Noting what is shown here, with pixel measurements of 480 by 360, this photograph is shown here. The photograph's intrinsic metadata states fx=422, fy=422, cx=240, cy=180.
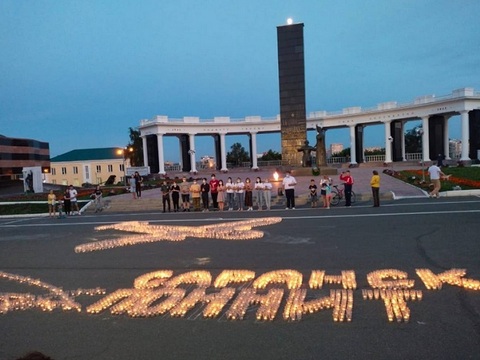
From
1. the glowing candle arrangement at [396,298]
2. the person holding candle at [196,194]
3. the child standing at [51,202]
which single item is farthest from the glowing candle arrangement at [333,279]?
the child standing at [51,202]

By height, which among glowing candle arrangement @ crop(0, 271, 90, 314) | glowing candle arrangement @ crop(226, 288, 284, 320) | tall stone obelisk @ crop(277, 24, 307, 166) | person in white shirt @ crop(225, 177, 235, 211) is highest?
tall stone obelisk @ crop(277, 24, 307, 166)

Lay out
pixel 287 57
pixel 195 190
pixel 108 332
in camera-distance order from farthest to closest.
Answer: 1. pixel 287 57
2. pixel 195 190
3. pixel 108 332

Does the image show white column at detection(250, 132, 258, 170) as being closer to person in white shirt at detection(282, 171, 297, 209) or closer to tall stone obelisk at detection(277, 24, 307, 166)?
tall stone obelisk at detection(277, 24, 307, 166)

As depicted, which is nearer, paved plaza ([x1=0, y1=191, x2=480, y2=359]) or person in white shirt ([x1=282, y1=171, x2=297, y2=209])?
paved plaza ([x1=0, y1=191, x2=480, y2=359])

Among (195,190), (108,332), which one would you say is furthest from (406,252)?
(195,190)

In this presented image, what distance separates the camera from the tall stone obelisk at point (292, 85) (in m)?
38.2

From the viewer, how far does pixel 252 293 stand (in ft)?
20.7

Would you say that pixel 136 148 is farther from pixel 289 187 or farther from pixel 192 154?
pixel 289 187

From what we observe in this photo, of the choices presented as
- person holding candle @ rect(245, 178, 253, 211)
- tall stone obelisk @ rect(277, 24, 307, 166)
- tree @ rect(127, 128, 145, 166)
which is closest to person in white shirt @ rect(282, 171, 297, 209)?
person holding candle @ rect(245, 178, 253, 211)

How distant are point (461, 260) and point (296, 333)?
178 inches

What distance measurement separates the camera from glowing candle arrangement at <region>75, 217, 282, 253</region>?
11.5 m

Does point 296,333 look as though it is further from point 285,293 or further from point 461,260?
point 461,260

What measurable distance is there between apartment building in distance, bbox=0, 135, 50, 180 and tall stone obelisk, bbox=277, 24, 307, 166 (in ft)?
189

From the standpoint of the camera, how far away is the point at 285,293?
6.26 meters
